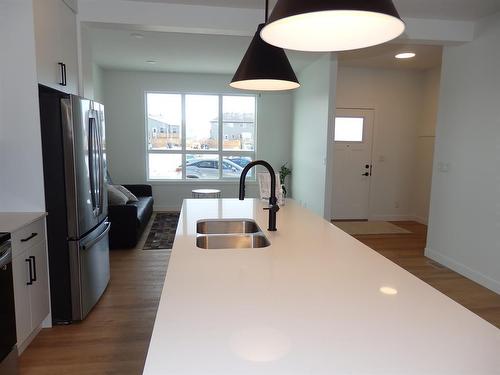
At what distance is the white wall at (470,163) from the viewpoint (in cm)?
347

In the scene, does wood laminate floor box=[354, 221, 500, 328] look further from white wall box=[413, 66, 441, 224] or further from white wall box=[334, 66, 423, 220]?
white wall box=[334, 66, 423, 220]

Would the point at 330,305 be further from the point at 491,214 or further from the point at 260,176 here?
the point at 491,214

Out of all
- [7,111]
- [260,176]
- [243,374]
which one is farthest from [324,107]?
[243,374]

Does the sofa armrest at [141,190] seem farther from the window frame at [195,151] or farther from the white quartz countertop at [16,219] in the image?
the white quartz countertop at [16,219]

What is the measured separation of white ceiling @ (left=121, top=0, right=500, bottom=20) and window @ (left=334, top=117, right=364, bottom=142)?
2729 millimetres

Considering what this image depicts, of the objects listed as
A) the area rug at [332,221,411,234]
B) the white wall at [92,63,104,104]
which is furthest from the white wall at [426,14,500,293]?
the white wall at [92,63,104,104]

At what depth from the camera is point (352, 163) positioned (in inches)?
249

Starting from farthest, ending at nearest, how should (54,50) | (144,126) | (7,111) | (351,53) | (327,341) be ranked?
1. (144,126)
2. (351,53)
3. (54,50)
4. (7,111)
5. (327,341)

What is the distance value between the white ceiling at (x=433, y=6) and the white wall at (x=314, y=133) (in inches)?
52.5

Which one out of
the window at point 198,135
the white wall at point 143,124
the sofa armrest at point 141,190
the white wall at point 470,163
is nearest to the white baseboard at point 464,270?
the white wall at point 470,163

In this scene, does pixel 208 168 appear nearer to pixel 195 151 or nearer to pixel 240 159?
pixel 195 151

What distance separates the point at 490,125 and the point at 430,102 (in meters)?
2.83

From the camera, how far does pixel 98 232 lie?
10.00 ft

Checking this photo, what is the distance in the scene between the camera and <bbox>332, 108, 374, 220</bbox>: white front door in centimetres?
623
